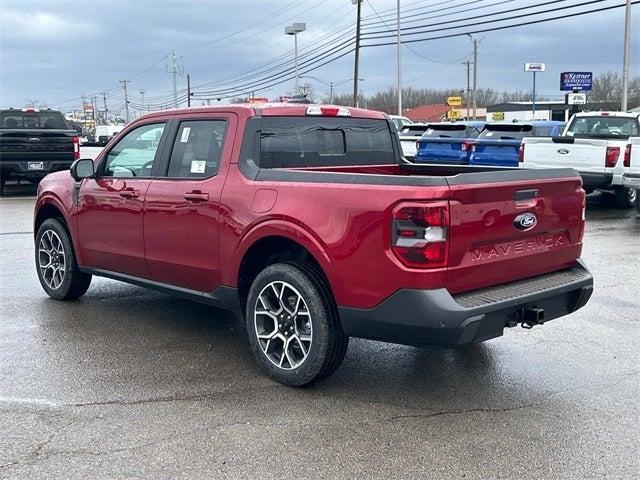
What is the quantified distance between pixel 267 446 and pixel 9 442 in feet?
4.70

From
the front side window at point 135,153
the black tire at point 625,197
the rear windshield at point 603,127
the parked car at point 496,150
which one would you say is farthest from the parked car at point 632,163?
the front side window at point 135,153

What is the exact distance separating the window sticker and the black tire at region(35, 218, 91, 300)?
6.90ft

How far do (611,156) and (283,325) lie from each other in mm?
10153

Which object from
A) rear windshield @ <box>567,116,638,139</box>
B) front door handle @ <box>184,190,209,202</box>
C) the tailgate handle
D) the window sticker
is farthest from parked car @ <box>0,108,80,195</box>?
the tailgate handle

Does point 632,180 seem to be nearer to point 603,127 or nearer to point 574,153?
point 574,153

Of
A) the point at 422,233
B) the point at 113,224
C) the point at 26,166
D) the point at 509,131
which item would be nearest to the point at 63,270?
the point at 113,224

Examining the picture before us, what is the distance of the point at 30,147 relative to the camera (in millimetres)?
16281

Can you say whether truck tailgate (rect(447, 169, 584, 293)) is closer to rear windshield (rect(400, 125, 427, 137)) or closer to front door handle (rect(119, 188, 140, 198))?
front door handle (rect(119, 188, 140, 198))

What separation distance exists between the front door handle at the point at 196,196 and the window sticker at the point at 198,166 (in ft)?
0.62

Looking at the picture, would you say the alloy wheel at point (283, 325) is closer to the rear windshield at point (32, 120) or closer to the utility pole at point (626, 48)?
the rear windshield at point (32, 120)

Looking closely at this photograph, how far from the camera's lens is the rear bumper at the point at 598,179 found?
12.8 meters

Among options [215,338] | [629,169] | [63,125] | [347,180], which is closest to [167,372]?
[215,338]

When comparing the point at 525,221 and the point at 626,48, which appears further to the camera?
the point at 626,48

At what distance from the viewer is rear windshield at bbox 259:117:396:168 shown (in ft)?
16.3
